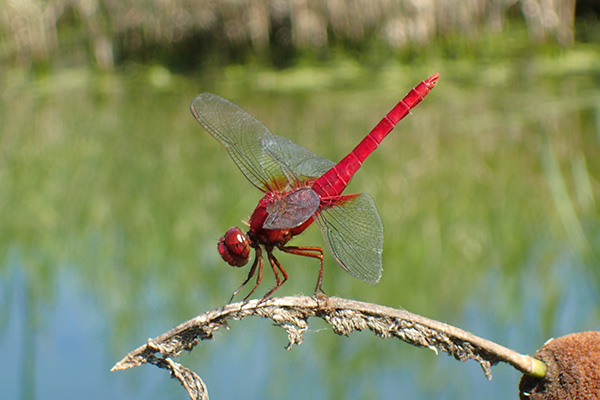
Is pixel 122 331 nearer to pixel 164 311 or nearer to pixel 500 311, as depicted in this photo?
pixel 164 311

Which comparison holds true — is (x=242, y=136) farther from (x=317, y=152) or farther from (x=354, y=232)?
(x=317, y=152)

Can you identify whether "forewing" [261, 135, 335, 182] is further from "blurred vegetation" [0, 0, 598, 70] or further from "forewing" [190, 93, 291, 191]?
"blurred vegetation" [0, 0, 598, 70]

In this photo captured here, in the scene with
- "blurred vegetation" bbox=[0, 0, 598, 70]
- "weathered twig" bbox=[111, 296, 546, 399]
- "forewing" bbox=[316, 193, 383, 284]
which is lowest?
"weathered twig" bbox=[111, 296, 546, 399]

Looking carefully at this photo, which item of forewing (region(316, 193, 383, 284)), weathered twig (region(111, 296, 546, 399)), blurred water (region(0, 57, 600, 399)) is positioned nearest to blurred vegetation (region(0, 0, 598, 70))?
blurred water (region(0, 57, 600, 399))

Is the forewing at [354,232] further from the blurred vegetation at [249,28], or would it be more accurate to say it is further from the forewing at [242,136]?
the blurred vegetation at [249,28]

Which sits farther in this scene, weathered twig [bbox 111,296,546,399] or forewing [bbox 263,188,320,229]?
forewing [bbox 263,188,320,229]

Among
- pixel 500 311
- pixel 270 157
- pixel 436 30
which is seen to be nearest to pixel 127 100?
pixel 436 30

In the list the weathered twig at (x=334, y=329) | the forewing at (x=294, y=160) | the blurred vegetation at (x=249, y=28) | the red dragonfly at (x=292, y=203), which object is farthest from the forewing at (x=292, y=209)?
the blurred vegetation at (x=249, y=28)
